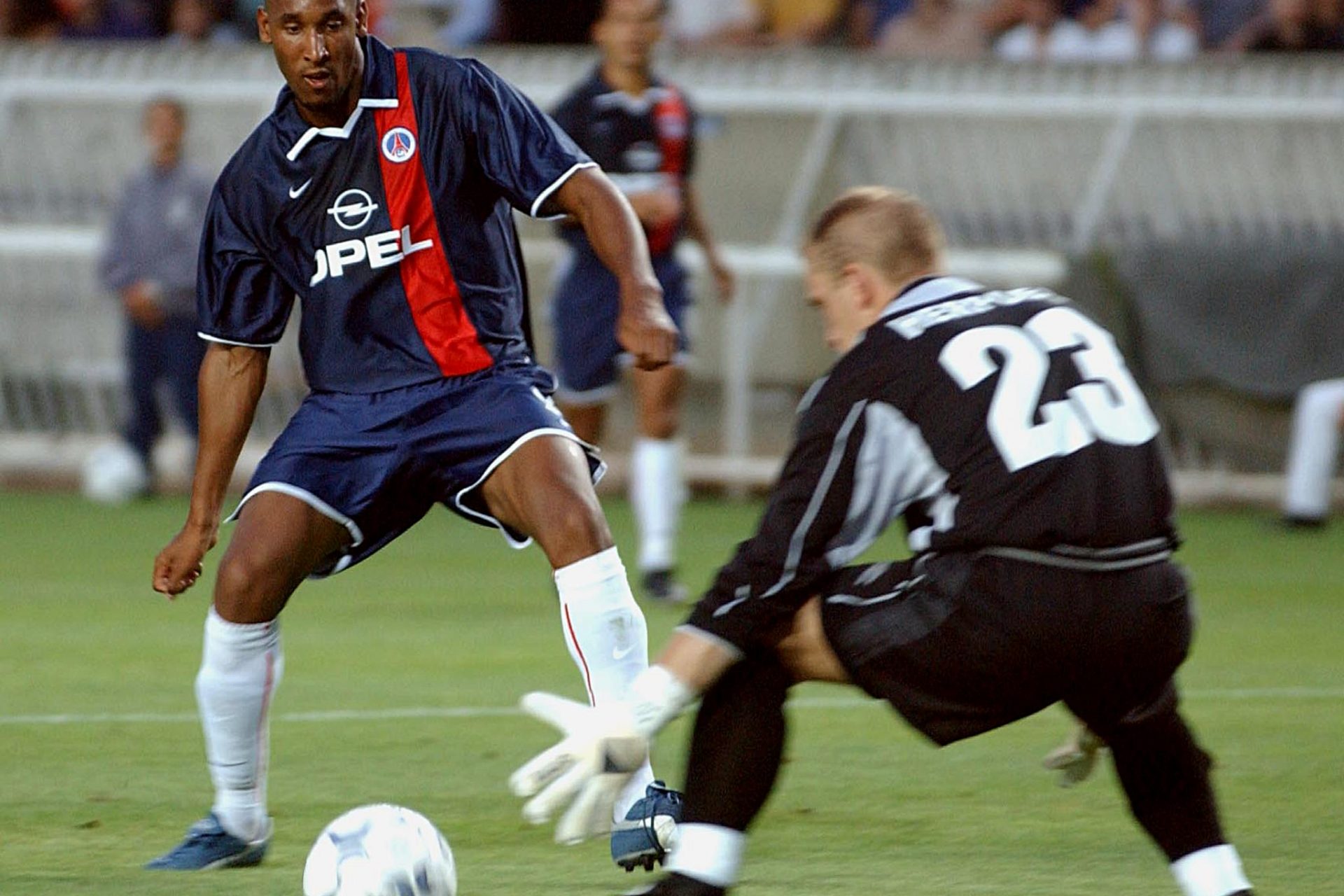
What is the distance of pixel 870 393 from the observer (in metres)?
4.16

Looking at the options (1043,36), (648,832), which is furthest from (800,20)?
(648,832)

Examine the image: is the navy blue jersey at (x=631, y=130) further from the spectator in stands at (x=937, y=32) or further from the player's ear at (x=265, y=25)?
the spectator in stands at (x=937, y=32)

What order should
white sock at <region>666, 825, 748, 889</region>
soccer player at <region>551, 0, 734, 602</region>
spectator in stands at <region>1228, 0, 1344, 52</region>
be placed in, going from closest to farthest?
white sock at <region>666, 825, 748, 889</region>
soccer player at <region>551, 0, 734, 602</region>
spectator in stands at <region>1228, 0, 1344, 52</region>

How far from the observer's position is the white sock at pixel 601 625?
5039mm

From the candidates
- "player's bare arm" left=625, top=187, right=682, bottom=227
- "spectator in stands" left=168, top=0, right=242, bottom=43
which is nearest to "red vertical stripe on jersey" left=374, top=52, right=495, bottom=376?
"player's bare arm" left=625, top=187, right=682, bottom=227

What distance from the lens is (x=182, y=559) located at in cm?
519

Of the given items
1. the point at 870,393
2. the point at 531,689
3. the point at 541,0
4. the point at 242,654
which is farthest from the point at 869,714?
the point at 541,0

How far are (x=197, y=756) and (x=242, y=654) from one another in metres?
1.47

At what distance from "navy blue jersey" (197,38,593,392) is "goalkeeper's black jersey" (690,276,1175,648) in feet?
4.19

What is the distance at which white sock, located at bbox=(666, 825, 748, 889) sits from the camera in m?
4.23

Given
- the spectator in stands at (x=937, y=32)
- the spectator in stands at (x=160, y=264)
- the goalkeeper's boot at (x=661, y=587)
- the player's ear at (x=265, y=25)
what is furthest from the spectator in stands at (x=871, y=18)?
the player's ear at (x=265, y=25)

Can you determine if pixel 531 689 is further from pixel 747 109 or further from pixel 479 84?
pixel 747 109

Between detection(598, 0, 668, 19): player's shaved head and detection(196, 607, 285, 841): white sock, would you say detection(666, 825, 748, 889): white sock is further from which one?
detection(598, 0, 668, 19): player's shaved head

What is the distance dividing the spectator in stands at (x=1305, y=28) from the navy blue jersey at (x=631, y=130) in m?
5.02
